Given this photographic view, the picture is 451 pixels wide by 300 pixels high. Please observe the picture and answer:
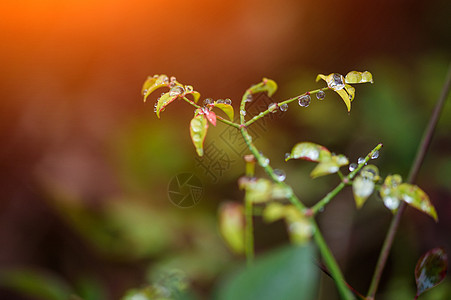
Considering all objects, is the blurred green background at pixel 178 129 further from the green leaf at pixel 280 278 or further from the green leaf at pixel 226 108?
the green leaf at pixel 226 108

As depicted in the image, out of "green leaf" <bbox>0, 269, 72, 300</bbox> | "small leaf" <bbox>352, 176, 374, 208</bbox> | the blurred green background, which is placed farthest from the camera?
the blurred green background

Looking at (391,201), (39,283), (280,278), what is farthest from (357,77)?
(39,283)

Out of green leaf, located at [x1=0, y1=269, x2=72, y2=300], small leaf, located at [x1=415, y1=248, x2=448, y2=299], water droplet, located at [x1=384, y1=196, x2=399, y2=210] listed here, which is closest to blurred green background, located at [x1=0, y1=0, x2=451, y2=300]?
green leaf, located at [x1=0, y1=269, x2=72, y2=300]

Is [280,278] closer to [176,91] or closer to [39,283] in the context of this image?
[176,91]

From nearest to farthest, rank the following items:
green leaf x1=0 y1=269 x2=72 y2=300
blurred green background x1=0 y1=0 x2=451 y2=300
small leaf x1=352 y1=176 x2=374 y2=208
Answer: small leaf x1=352 y1=176 x2=374 y2=208, green leaf x1=0 y1=269 x2=72 y2=300, blurred green background x1=0 y1=0 x2=451 y2=300

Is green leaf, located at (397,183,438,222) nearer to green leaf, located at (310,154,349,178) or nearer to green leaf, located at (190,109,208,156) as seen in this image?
green leaf, located at (310,154,349,178)

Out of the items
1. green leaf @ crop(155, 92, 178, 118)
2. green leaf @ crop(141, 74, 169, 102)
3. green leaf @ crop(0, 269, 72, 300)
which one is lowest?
green leaf @ crop(155, 92, 178, 118)

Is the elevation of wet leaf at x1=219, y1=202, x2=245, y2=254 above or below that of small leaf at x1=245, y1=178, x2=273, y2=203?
above
